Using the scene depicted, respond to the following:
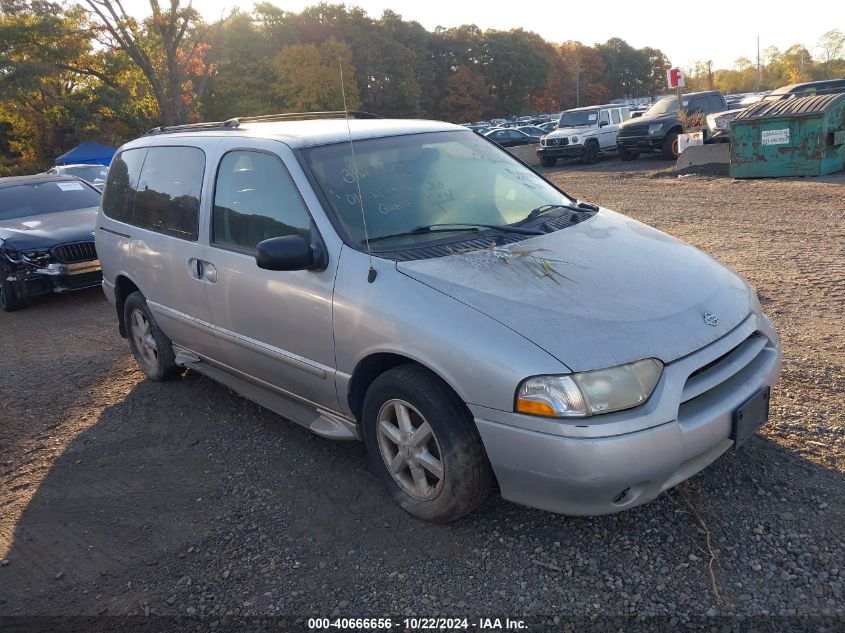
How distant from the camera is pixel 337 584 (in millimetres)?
2916

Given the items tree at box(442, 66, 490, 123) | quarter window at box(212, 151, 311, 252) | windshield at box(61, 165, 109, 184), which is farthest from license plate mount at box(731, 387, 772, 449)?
tree at box(442, 66, 490, 123)

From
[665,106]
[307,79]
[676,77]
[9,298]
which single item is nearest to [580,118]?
[665,106]

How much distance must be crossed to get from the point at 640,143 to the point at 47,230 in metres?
16.0

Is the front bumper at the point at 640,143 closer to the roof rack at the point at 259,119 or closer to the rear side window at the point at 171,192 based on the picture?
the roof rack at the point at 259,119

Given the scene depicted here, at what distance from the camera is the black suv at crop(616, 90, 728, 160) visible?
19.6 metres

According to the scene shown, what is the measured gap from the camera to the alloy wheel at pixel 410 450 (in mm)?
3088

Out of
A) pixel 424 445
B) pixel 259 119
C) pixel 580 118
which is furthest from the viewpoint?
pixel 580 118

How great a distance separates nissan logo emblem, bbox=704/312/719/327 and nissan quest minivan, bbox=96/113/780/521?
3cm

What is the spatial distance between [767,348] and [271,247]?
Answer: 2.32 m

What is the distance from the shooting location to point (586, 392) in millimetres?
2641

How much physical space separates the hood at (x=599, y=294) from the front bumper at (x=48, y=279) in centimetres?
650

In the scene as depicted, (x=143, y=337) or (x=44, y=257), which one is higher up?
(x=44, y=257)

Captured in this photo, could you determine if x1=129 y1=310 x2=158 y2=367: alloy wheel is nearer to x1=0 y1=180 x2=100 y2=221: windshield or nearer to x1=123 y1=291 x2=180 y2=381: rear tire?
x1=123 y1=291 x2=180 y2=381: rear tire

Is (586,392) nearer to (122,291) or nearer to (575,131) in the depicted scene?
(122,291)
